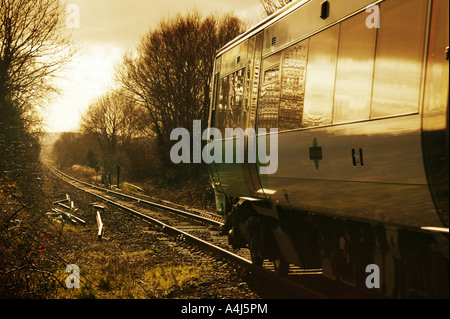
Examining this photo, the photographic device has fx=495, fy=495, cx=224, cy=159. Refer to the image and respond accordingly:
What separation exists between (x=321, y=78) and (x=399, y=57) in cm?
139

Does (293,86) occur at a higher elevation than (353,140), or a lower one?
higher

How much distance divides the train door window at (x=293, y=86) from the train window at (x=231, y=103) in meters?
1.46

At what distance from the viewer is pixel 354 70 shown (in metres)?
4.88

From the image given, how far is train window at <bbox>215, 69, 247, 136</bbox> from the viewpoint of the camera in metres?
8.13

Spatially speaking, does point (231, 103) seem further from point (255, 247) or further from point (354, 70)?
point (354, 70)

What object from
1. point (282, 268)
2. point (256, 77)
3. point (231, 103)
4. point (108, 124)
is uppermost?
point (108, 124)

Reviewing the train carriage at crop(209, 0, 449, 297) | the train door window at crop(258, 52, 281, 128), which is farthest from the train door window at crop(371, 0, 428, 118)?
the train door window at crop(258, 52, 281, 128)

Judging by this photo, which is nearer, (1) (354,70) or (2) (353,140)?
(2) (353,140)

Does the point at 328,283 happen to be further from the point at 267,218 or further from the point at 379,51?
the point at 379,51

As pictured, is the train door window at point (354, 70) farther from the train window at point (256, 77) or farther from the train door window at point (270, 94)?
the train window at point (256, 77)

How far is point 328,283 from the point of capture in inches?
282

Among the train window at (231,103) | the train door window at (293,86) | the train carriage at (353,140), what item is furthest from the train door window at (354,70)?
the train window at (231,103)

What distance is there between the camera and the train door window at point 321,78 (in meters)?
5.31

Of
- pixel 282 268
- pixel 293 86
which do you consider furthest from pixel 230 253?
pixel 293 86
